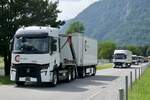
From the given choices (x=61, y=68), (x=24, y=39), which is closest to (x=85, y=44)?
(x=61, y=68)

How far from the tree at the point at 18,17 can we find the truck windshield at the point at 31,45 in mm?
10791

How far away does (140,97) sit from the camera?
67.6 ft

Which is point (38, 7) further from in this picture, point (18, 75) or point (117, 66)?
point (117, 66)

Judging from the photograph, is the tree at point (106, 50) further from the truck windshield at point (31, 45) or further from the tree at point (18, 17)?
the truck windshield at point (31, 45)

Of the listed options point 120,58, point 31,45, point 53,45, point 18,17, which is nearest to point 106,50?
point 120,58

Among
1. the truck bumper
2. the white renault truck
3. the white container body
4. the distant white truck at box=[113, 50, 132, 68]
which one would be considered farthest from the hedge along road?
the distant white truck at box=[113, 50, 132, 68]

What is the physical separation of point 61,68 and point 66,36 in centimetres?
446

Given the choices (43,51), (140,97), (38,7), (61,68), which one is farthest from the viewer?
(38,7)

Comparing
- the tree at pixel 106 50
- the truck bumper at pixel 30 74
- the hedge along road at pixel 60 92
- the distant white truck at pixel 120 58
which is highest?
the tree at pixel 106 50

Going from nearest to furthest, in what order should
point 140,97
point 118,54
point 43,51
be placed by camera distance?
1. point 140,97
2. point 43,51
3. point 118,54

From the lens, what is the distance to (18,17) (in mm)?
41906

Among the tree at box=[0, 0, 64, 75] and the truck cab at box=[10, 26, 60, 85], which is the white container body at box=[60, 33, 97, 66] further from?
the truck cab at box=[10, 26, 60, 85]

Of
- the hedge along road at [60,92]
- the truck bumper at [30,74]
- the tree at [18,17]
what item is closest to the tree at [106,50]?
the tree at [18,17]

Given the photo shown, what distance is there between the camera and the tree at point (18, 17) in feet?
132
